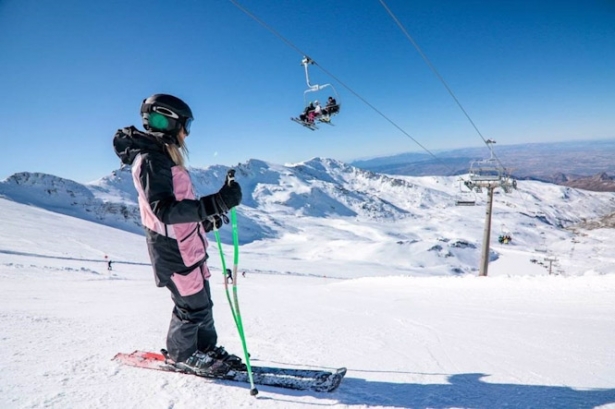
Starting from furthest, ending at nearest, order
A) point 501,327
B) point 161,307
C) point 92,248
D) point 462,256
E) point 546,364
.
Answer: point 462,256 → point 92,248 → point 161,307 → point 501,327 → point 546,364

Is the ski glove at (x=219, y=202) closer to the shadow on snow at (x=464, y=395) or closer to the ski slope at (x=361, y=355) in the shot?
the ski slope at (x=361, y=355)

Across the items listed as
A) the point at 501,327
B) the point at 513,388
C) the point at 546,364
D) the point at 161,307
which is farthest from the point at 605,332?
the point at 161,307

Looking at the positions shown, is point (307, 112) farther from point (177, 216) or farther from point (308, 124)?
point (177, 216)

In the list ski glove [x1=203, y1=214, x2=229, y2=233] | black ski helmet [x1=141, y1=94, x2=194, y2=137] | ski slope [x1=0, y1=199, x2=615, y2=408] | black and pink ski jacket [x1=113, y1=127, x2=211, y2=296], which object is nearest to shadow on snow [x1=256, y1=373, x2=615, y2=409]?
ski slope [x1=0, y1=199, x2=615, y2=408]

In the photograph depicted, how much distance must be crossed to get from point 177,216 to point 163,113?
95 centimetres

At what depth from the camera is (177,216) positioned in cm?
232

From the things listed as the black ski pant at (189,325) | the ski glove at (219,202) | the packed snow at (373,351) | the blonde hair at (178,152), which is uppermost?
the blonde hair at (178,152)

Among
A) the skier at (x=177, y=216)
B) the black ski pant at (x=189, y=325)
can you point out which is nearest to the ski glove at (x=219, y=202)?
the skier at (x=177, y=216)

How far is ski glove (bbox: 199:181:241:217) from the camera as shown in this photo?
2.31 metres

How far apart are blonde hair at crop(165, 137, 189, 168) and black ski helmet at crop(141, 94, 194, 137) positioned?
0.30ft

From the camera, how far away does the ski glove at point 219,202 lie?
231 cm

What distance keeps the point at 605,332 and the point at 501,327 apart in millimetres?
1192

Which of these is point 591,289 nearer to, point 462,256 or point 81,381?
point 81,381

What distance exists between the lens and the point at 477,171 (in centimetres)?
2158
